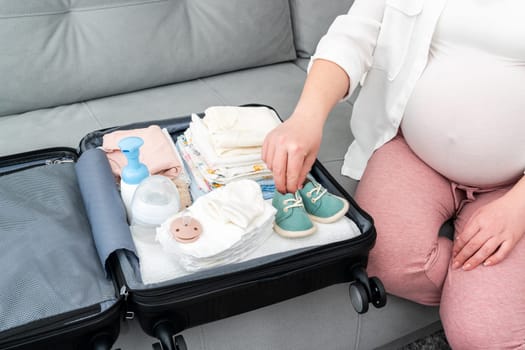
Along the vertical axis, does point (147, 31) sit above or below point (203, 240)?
above

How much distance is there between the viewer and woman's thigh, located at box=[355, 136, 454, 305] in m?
0.88

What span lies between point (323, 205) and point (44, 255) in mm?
436

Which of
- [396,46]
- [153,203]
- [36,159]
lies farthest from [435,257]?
[36,159]

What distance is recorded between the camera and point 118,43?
121 cm

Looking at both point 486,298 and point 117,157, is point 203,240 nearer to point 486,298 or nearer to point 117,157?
point 117,157

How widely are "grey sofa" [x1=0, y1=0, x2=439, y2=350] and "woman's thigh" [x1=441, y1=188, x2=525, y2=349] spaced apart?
0.13m

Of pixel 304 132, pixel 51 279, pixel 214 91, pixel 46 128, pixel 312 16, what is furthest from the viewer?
pixel 312 16

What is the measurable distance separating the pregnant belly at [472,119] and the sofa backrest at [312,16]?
648 mm

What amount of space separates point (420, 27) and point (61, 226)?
71 centimetres

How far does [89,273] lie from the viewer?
686 mm

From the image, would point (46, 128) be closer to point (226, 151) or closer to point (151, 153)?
point (151, 153)

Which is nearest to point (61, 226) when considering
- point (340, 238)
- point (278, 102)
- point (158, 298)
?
point (158, 298)

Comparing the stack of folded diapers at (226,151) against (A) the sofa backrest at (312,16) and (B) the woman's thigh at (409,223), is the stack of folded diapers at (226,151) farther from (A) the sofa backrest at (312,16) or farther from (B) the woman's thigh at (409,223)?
(A) the sofa backrest at (312,16)

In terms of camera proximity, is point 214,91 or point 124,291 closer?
point 124,291
